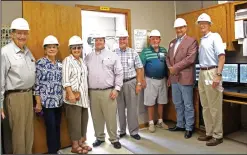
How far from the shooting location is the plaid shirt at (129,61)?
1.94 meters

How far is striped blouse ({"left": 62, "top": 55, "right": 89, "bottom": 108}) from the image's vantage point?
5.20 ft

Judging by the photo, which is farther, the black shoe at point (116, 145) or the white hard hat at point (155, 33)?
the white hard hat at point (155, 33)

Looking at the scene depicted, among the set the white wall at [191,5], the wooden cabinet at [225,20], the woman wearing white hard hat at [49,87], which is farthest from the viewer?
the white wall at [191,5]

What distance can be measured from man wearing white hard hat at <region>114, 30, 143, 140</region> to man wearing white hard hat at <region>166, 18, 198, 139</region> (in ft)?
0.99

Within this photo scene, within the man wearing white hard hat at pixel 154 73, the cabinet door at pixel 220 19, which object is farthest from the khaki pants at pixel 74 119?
the cabinet door at pixel 220 19

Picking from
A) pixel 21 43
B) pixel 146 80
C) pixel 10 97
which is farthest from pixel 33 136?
pixel 146 80

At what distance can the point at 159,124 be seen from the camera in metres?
2.09

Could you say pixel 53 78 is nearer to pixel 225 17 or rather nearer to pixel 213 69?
pixel 213 69

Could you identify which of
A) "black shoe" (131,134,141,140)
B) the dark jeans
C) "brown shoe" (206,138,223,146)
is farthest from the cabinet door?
the dark jeans

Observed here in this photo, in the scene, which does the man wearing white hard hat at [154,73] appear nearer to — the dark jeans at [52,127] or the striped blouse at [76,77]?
the striped blouse at [76,77]

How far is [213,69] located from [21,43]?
4.58 ft

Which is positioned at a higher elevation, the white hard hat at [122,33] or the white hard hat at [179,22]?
the white hard hat at [179,22]

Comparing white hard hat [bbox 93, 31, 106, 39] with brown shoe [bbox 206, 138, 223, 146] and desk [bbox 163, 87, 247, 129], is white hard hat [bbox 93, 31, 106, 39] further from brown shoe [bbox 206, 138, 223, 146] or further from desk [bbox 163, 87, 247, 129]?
brown shoe [bbox 206, 138, 223, 146]

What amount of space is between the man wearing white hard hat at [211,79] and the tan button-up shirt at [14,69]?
4.23 feet
